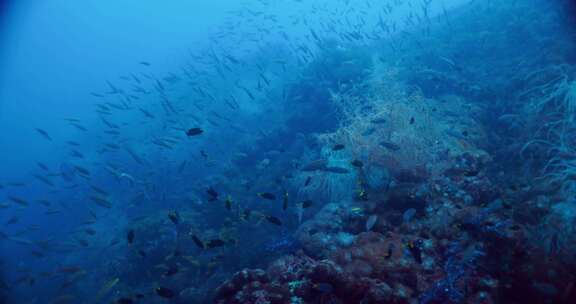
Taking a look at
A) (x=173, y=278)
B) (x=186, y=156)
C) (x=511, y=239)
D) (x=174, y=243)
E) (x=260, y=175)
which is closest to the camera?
(x=511, y=239)

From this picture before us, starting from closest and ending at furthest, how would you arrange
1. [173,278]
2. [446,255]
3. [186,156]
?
[446,255]
[173,278]
[186,156]

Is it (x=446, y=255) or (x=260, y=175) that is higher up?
(x=446, y=255)

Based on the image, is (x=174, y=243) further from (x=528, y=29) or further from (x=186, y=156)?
(x=528, y=29)

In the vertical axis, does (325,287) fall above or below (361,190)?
below

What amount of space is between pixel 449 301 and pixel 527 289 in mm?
1051

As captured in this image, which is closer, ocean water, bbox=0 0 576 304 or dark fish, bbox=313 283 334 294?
dark fish, bbox=313 283 334 294

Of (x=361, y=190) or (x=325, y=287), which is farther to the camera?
(x=361, y=190)

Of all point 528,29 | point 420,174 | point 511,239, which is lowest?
point 511,239

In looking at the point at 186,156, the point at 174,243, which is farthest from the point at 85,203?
the point at 174,243

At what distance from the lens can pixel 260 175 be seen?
41.9 ft

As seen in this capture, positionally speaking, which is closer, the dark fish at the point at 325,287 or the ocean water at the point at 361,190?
the dark fish at the point at 325,287

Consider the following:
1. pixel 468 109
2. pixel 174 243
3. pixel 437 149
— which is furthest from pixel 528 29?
pixel 174 243

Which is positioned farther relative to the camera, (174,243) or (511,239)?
(174,243)

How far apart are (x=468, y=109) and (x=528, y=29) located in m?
6.29
